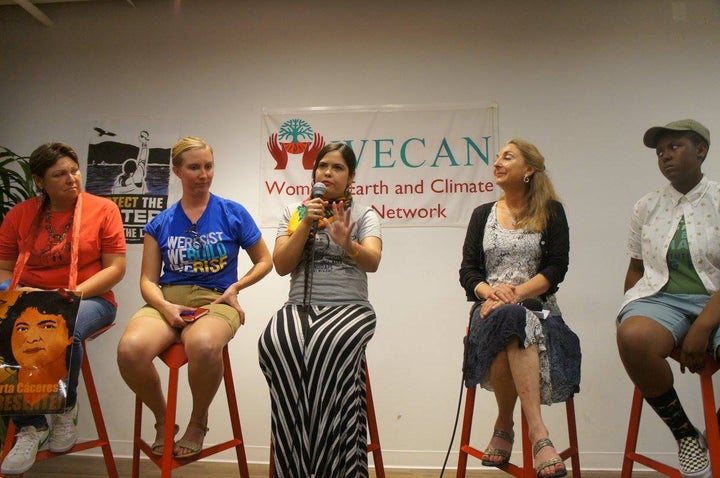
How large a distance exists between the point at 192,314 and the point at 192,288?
6.2 inches

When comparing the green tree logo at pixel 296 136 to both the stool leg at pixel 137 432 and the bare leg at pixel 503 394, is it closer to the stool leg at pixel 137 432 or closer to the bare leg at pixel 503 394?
the stool leg at pixel 137 432

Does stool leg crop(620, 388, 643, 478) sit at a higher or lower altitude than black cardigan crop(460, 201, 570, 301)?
lower

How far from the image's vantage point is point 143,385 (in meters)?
2.14

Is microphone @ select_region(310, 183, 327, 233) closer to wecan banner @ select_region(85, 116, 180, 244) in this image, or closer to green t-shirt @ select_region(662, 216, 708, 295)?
green t-shirt @ select_region(662, 216, 708, 295)

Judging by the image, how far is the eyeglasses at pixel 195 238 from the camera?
→ 2.34m

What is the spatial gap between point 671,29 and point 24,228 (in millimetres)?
3684

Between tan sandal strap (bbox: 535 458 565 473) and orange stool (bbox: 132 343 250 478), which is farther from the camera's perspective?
orange stool (bbox: 132 343 250 478)

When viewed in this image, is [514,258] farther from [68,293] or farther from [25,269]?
[25,269]

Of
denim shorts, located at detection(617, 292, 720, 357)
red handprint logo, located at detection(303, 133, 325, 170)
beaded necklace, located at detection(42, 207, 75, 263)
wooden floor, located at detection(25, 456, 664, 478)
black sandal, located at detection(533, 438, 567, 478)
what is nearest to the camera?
black sandal, located at detection(533, 438, 567, 478)

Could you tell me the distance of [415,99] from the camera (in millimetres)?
3396

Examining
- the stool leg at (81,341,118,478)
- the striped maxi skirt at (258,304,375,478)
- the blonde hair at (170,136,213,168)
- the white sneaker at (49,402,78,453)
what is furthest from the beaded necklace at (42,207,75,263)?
the striped maxi skirt at (258,304,375,478)

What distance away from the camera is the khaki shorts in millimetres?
2223

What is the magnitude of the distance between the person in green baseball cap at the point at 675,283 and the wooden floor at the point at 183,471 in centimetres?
99

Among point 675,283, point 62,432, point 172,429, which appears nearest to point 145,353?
point 172,429
